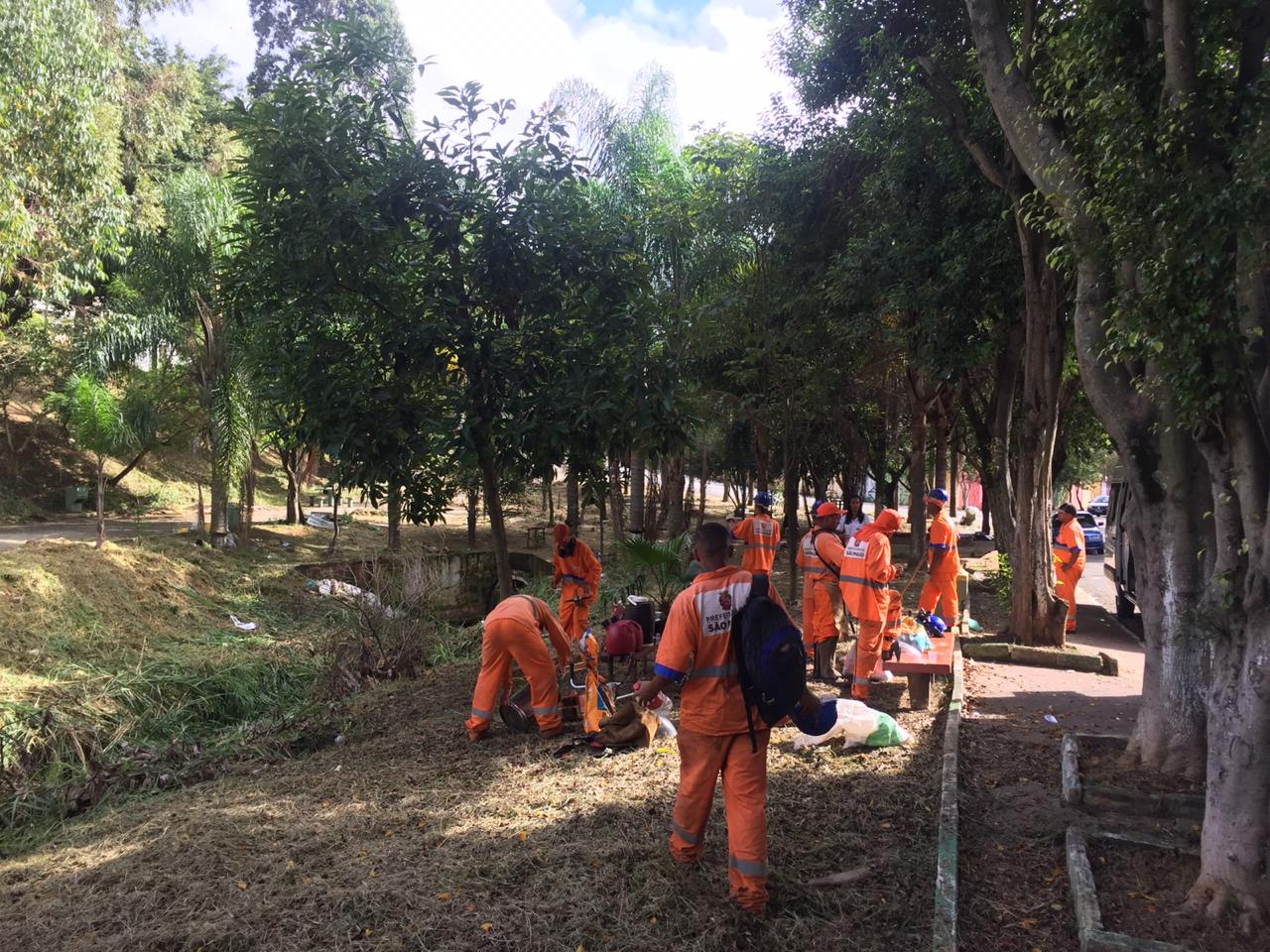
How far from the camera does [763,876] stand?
384cm

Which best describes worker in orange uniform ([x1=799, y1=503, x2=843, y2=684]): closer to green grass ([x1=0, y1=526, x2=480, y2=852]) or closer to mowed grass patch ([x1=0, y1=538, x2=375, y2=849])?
green grass ([x1=0, y1=526, x2=480, y2=852])

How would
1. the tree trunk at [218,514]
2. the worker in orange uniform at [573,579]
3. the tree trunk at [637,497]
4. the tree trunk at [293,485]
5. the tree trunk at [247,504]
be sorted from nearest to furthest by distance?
the worker in orange uniform at [573,579] < the tree trunk at [218,514] < the tree trunk at [247,504] < the tree trunk at [637,497] < the tree trunk at [293,485]

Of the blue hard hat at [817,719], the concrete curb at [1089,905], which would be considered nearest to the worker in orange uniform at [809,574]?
the concrete curb at [1089,905]

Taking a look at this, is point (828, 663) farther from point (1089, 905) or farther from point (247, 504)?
point (247, 504)

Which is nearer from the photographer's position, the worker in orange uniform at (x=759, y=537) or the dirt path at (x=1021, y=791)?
the dirt path at (x=1021, y=791)

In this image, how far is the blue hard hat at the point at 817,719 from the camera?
3926mm

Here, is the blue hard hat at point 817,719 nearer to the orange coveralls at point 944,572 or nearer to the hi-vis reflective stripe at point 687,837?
the hi-vis reflective stripe at point 687,837

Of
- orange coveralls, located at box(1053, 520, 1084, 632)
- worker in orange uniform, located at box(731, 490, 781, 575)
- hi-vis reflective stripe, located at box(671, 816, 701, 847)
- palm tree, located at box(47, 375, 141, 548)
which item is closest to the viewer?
hi-vis reflective stripe, located at box(671, 816, 701, 847)

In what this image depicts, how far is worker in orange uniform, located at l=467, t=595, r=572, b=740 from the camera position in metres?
6.21

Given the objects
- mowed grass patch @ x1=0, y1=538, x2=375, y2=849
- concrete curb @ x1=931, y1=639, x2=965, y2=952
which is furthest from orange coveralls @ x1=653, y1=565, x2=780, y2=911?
mowed grass patch @ x1=0, y1=538, x2=375, y2=849

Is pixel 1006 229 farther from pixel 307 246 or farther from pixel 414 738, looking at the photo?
pixel 414 738

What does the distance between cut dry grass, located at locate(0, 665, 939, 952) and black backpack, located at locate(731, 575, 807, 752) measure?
891 millimetres

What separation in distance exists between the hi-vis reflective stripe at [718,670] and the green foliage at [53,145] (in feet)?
29.9

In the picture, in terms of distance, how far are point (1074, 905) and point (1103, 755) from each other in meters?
2.12
